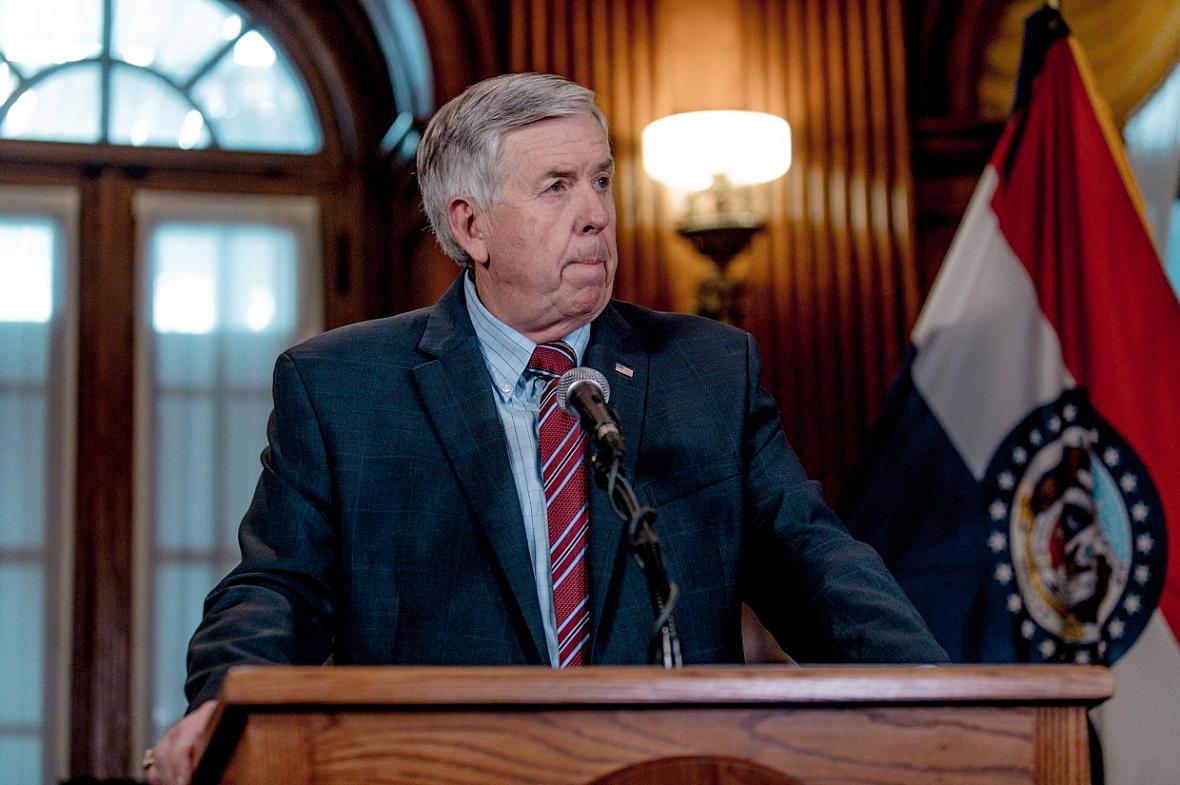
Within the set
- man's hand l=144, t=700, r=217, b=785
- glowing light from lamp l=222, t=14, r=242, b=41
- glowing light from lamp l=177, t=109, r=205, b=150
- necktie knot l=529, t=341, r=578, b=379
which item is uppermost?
glowing light from lamp l=222, t=14, r=242, b=41

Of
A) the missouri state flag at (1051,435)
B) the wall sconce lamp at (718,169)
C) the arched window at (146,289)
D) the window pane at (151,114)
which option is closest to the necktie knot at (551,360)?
the missouri state flag at (1051,435)

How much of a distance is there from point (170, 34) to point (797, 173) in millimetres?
2059

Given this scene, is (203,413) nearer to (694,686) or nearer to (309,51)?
(309,51)

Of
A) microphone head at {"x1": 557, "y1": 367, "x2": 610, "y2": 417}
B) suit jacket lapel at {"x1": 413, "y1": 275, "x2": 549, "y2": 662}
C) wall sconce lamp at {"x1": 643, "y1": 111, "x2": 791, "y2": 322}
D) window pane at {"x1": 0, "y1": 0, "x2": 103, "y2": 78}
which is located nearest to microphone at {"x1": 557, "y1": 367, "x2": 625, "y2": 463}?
microphone head at {"x1": 557, "y1": 367, "x2": 610, "y2": 417}

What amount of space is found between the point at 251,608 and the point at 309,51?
3.25 m

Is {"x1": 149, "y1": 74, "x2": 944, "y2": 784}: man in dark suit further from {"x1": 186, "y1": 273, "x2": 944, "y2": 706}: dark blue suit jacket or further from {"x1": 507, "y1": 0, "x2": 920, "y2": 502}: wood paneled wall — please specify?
{"x1": 507, "y1": 0, "x2": 920, "y2": 502}: wood paneled wall

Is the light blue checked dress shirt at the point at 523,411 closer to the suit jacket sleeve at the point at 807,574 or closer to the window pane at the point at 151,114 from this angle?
the suit jacket sleeve at the point at 807,574

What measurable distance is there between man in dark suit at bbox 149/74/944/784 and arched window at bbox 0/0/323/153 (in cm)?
253

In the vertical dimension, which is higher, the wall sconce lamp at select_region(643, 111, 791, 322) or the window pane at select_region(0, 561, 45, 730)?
the wall sconce lamp at select_region(643, 111, 791, 322)

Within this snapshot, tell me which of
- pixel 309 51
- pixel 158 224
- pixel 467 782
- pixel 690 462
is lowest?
pixel 467 782

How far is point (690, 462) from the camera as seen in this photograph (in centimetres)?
213

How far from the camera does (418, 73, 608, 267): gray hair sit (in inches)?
87.3

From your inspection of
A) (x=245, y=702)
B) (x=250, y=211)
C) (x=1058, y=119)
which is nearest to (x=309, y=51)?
(x=250, y=211)

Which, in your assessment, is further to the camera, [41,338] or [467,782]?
[41,338]
